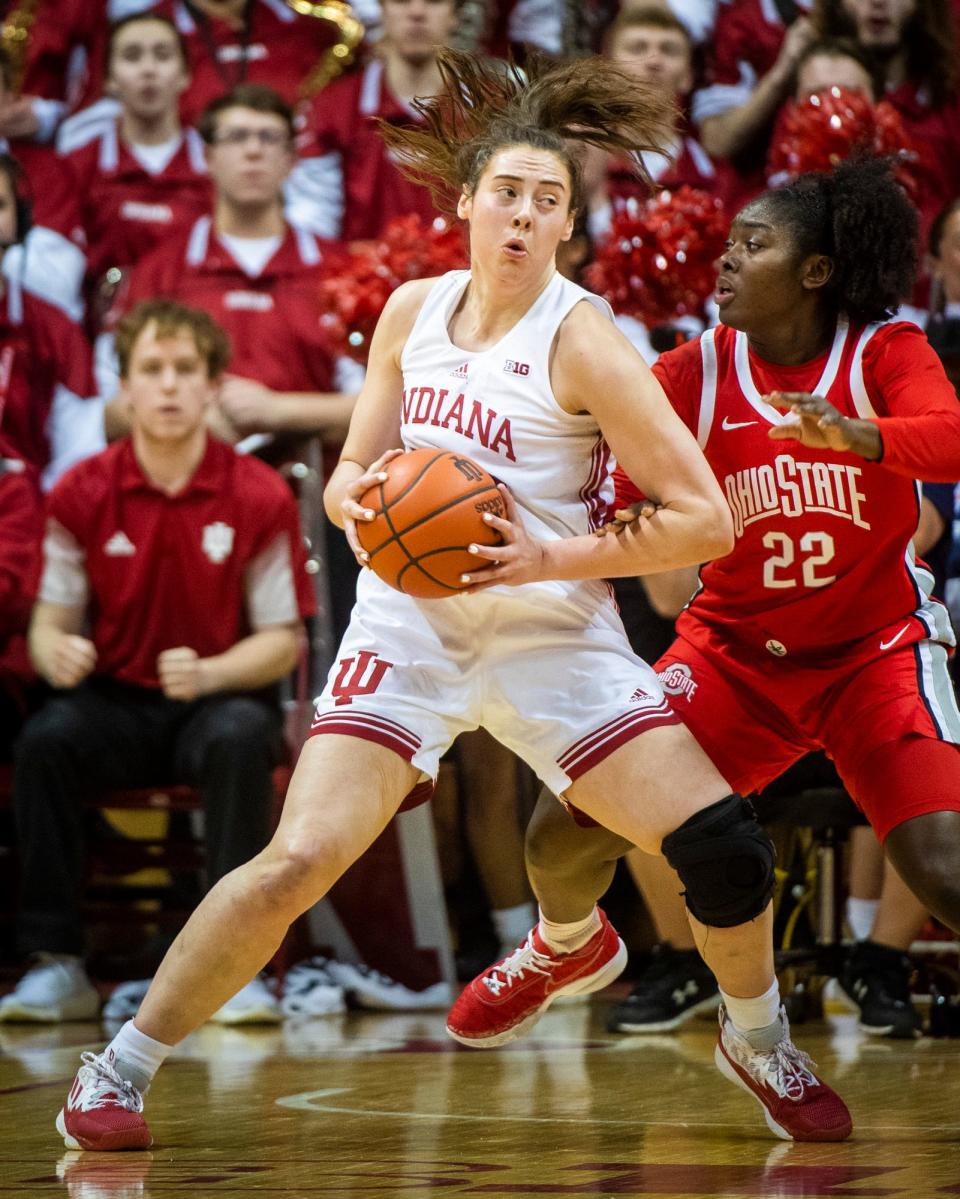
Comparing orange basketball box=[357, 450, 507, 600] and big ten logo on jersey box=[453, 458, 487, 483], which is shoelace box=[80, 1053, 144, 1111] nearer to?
orange basketball box=[357, 450, 507, 600]

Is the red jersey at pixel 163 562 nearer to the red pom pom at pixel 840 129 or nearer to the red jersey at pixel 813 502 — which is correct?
the red pom pom at pixel 840 129

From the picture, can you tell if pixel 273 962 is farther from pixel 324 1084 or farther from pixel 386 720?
pixel 386 720

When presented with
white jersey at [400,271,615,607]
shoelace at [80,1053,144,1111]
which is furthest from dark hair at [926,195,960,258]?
shoelace at [80,1053,144,1111]

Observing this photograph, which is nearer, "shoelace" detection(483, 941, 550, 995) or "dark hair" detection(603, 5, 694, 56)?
"shoelace" detection(483, 941, 550, 995)

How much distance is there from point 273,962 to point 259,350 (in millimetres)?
2185

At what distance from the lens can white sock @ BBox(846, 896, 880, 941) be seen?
554 cm

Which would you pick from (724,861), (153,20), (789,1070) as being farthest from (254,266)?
(789,1070)

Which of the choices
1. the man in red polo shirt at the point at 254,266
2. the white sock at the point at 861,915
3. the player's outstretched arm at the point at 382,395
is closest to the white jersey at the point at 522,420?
the player's outstretched arm at the point at 382,395

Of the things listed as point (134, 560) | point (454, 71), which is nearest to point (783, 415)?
point (454, 71)

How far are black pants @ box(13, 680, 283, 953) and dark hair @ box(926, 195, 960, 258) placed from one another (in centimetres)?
261

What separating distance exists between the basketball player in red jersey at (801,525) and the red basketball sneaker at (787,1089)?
0.49 meters

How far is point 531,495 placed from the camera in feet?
11.2

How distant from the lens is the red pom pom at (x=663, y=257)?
5.40 m

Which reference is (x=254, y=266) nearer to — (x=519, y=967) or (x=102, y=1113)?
(x=519, y=967)
